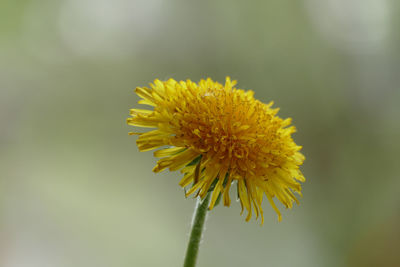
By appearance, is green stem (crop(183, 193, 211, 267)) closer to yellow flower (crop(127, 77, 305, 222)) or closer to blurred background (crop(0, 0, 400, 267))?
yellow flower (crop(127, 77, 305, 222))

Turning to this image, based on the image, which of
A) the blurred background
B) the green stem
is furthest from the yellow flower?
the blurred background

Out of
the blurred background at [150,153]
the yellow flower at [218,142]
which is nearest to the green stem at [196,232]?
the yellow flower at [218,142]

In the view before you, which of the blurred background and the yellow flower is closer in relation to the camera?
the yellow flower

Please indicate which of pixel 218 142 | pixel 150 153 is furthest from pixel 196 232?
pixel 150 153
